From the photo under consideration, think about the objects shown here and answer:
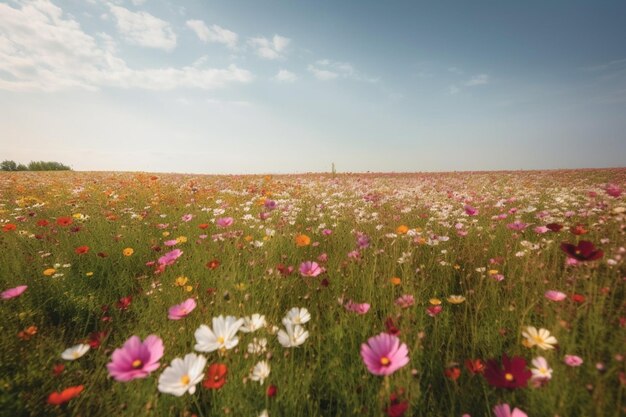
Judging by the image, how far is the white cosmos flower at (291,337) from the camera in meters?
1.28

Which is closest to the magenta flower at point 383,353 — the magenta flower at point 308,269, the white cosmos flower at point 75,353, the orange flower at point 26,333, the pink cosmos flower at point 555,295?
the magenta flower at point 308,269

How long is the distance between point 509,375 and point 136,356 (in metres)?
1.41

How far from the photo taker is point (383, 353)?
1177mm

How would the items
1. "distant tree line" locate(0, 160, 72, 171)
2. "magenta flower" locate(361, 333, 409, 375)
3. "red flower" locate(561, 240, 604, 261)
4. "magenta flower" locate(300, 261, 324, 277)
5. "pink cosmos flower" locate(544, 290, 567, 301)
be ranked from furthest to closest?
"distant tree line" locate(0, 160, 72, 171), "magenta flower" locate(300, 261, 324, 277), "pink cosmos flower" locate(544, 290, 567, 301), "red flower" locate(561, 240, 604, 261), "magenta flower" locate(361, 333, 409, 375)

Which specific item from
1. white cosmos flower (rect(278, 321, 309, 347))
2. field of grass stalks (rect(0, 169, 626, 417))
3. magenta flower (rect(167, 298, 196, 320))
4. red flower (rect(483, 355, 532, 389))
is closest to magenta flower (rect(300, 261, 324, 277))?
field of grass stalks (rect(0, 169, 626, 417))

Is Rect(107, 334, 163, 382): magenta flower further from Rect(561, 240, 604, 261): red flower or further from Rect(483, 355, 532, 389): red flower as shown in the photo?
Rect(561, 240, 604, 261): red flower

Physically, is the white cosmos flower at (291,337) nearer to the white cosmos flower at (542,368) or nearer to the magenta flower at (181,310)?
the magenta flower at (181,310)

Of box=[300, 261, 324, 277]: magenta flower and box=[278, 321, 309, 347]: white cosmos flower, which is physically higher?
box=[300, 261, 324, 277]: magenta flower

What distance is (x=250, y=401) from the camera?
135 cm

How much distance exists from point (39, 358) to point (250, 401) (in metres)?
1.24

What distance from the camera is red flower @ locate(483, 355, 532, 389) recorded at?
3.45ft

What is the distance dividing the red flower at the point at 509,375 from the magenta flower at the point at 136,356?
1212 millimetres

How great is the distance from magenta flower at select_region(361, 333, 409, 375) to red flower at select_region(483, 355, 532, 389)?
0.30 m

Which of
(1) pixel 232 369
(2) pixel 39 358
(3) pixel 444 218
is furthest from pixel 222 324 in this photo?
(3) pixel 444 218
